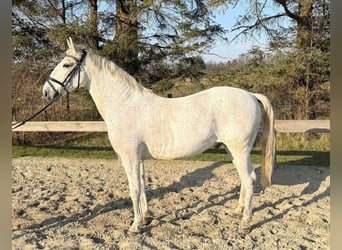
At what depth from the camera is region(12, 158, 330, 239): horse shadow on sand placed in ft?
10.8

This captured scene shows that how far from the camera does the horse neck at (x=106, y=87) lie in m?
3.07

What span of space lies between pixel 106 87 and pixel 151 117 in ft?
1.70

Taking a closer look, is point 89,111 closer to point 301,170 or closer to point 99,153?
point 99,153

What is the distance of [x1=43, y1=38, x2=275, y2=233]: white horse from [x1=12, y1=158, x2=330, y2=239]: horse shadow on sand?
2.12 ft

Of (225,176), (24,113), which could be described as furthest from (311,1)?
(24,113)

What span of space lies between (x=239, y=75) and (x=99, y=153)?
11.5 ft

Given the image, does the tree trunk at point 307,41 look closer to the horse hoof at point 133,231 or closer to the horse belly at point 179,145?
the horse belly at point 179,145

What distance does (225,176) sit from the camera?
16.2 feet

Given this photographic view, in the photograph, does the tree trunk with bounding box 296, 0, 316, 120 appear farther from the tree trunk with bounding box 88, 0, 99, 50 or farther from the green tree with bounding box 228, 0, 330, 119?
the tree trunk with bounding box 88, 0, 99, 50

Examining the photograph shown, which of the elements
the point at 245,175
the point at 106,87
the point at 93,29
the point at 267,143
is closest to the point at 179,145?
the point at 245,175

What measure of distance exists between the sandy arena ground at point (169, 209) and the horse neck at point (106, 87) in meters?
1.13

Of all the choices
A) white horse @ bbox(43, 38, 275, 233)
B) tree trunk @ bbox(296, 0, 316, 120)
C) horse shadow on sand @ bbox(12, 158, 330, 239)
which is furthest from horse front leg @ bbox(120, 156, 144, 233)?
tree trunk @ bbox(296, 0, 316, 120)

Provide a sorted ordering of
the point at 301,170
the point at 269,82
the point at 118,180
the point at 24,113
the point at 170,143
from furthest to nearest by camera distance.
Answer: the point at 24,113
the point at 269,82
the point at 301,170
the point at 118,180
the point at 170,143

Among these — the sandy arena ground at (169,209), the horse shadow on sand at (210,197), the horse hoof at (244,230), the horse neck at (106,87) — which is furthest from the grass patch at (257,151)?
the horse neck at (106,87)
